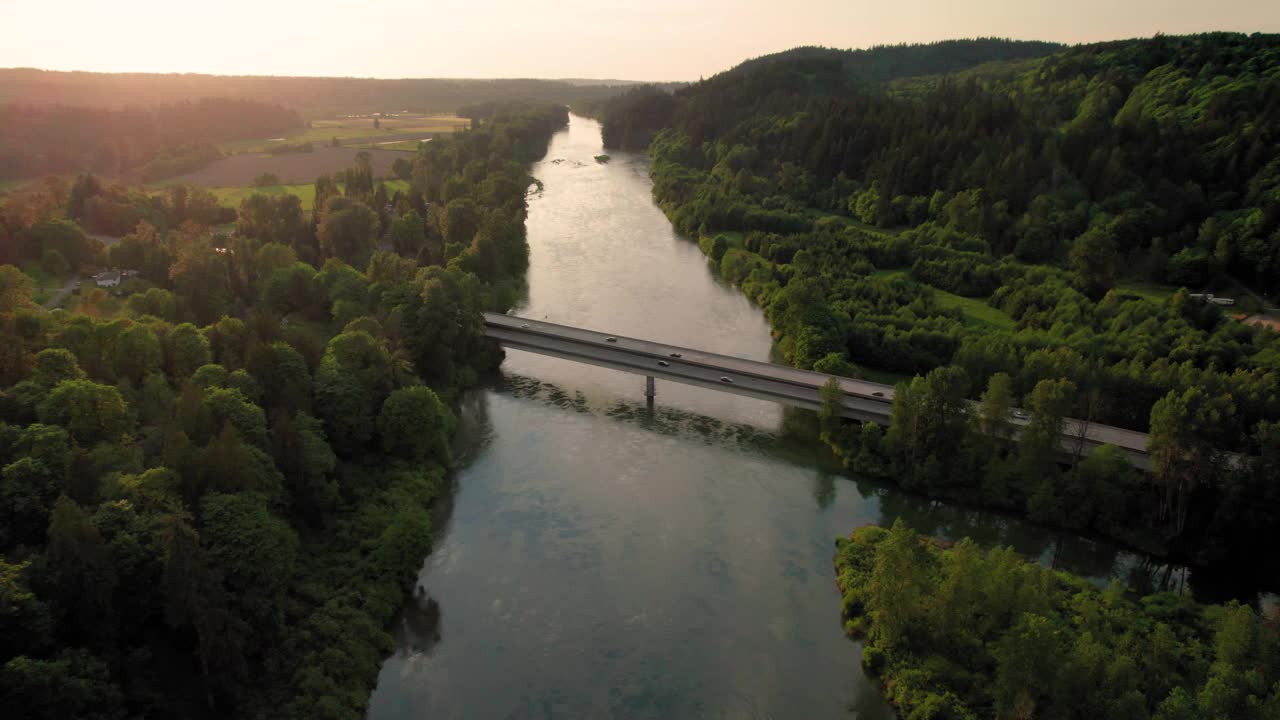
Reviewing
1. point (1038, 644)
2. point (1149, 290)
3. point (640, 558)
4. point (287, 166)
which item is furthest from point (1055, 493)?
point (287, 166)

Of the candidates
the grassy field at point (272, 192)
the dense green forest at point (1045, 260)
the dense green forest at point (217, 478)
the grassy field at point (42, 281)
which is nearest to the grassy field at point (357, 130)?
the grassy field at point (272, 192)

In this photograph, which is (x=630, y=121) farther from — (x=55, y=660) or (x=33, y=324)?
(x=55, y=660)

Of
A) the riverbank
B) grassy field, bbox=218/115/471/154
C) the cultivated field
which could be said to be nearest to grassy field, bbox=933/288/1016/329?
the riverbank

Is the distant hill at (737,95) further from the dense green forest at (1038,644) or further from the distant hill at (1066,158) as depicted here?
the dense green forest at (1038,644)

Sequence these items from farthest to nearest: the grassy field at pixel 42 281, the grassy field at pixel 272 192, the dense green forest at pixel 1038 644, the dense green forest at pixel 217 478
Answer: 1. the grassy field at pixel 272 192
2. the grassy field at pixel 42 281
3. the dense green forest at pixel 217 478
4. the dense green forest at pixel 1038 644

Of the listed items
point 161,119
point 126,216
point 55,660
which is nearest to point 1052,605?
point 55,660

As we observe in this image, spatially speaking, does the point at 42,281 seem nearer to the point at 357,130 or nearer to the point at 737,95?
the point at 737,95

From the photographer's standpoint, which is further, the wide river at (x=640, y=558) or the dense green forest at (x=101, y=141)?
the dense green forest at (x=101, y=141)
